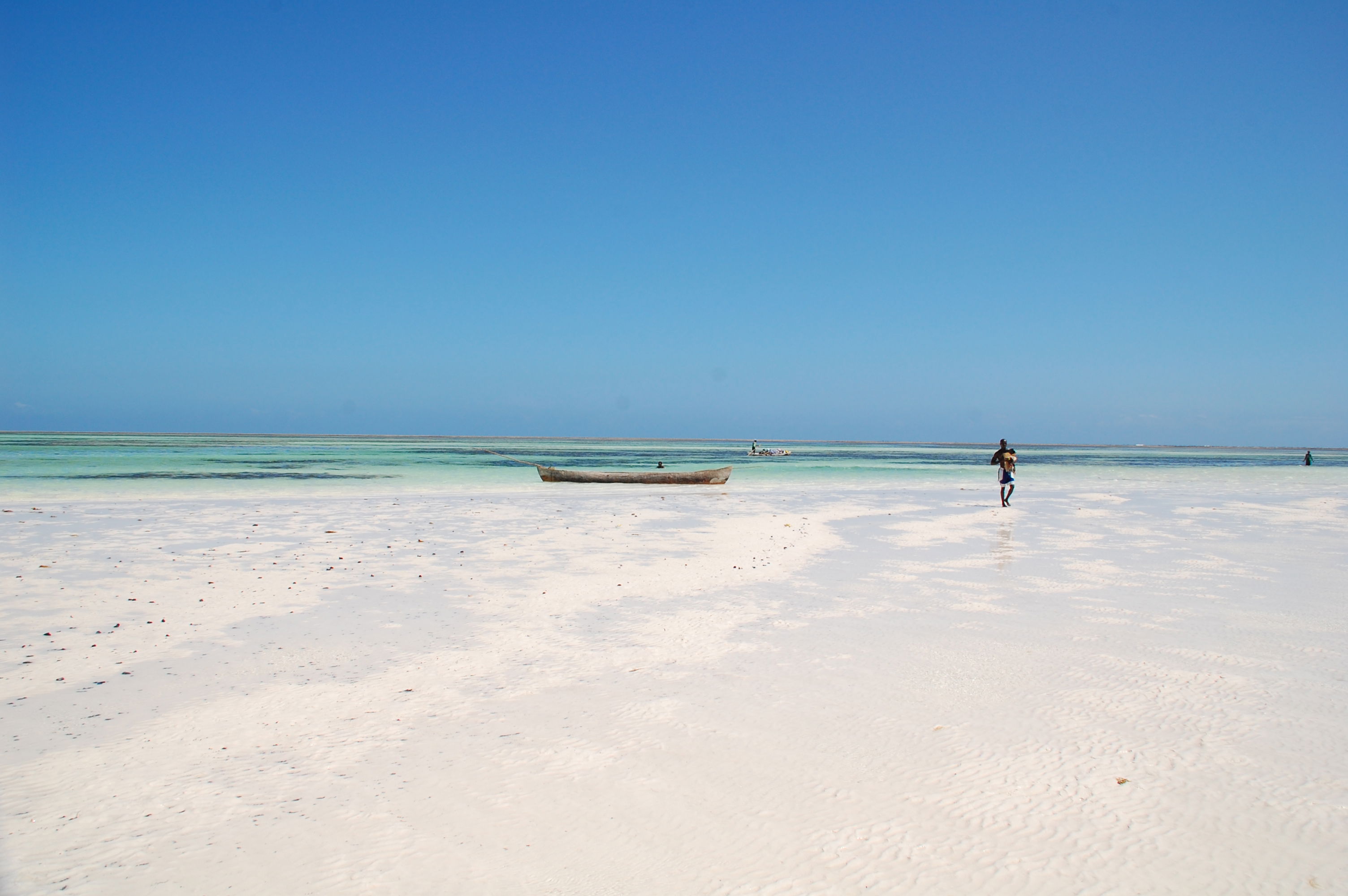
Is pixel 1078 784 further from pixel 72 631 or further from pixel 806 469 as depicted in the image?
pixel 806 469

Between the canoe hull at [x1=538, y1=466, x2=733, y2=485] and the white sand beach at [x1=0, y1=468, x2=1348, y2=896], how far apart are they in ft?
61.2

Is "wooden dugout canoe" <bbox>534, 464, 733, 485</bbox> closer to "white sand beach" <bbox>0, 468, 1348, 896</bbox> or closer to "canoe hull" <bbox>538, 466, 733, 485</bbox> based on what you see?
"canoe hull" <bbox>538, 466, 733, 485</bbox>

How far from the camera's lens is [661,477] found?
3131 cm

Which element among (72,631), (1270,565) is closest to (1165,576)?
(1270,565)

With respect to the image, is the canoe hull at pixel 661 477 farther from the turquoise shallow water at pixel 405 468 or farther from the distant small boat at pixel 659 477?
the turquoise shallow water at pixel 405 468

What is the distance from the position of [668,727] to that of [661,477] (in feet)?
84.7

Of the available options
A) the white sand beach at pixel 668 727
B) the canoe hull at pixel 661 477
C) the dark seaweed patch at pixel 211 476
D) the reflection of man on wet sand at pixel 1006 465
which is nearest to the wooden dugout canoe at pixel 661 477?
the canoe hull at pixel 661 477

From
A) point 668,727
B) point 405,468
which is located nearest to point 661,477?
point 405,468

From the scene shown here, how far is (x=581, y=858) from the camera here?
12.6ft

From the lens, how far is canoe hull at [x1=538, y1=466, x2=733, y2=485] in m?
31.2

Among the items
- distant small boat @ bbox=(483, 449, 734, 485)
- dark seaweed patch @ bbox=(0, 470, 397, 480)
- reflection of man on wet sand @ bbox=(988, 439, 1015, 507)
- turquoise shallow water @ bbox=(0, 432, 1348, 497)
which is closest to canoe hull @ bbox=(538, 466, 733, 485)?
distant small boat @ bbox=(483, 449, 734, 485)

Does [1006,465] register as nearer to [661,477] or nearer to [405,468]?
[661,477]

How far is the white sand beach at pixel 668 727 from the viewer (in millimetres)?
3832

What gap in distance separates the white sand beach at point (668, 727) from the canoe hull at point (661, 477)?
18649 millimetres
